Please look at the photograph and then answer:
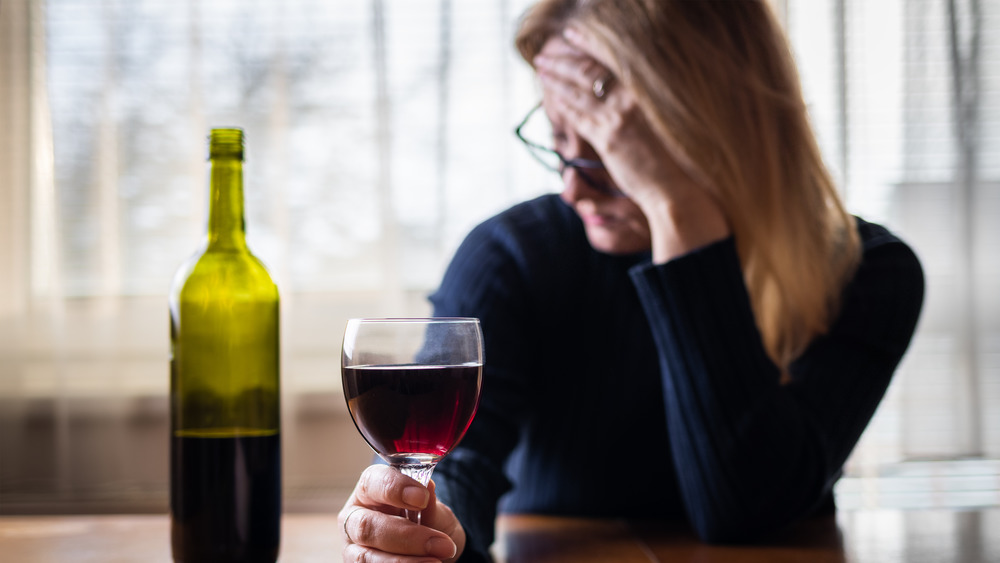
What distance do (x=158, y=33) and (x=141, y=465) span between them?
115 centimetres

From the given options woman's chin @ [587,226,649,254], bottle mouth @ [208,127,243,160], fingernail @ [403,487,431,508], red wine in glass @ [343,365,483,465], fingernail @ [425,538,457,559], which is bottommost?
fingernail @ [425,538,457,559]

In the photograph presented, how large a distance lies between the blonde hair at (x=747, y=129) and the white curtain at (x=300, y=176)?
0.95 meters

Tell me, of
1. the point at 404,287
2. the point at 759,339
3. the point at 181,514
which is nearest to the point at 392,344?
the point at 181,514

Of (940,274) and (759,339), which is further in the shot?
(940,274)

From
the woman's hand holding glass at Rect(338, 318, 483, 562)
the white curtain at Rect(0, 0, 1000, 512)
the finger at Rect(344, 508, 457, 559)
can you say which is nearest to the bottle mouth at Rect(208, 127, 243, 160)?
the woman's hand holding glass at Rect(338, 318, 483, 562)

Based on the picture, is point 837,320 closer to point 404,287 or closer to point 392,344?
point 392,344

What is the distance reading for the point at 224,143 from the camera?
69 centimetres

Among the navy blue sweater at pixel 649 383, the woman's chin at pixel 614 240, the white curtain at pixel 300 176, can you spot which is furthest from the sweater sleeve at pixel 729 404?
the white curtain at pixel 300 176

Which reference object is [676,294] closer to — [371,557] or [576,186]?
[576,186]

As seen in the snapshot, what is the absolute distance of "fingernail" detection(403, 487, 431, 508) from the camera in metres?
0.56

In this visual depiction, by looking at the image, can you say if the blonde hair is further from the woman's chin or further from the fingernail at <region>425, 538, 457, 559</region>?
the fingernail at <region>425, 538, 457, 559</region>

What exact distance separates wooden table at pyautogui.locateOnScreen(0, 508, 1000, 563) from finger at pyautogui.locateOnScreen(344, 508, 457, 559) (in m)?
0.15

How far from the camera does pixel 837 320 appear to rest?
1.07 m

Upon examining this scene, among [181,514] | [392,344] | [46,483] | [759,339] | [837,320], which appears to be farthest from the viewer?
[46,483]
